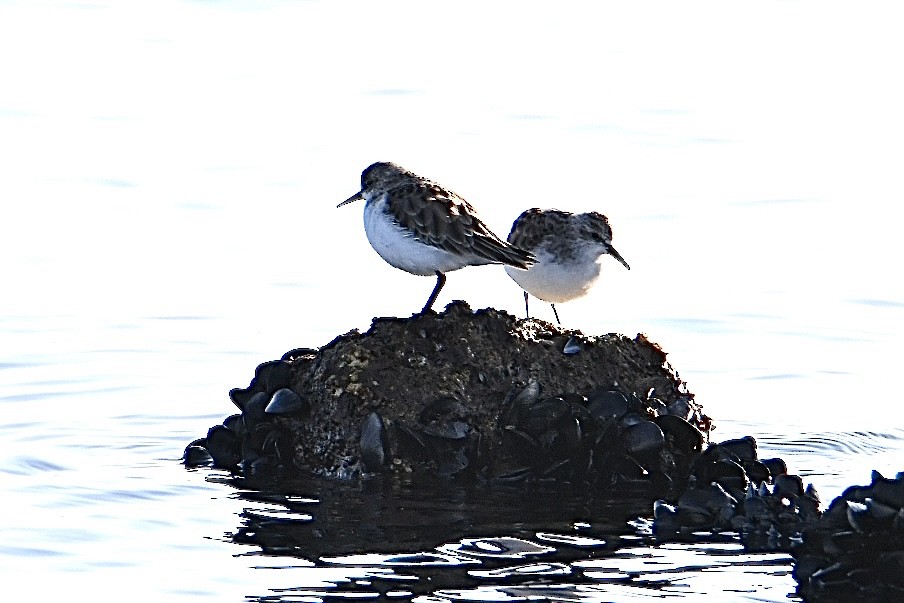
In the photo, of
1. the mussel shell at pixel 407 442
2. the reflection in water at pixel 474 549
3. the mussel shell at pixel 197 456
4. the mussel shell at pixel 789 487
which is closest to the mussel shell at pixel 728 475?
the mussel shell at pixel 789 487

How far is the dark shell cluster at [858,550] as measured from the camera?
9086 mm

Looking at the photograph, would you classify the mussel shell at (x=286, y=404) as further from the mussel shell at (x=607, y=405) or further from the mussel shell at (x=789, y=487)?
the mussel shell at (x=789, y=487)

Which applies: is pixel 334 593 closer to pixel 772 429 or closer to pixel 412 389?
pixel 412 389

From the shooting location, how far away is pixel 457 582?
920 cm

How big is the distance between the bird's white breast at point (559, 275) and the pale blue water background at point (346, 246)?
4.86 feet

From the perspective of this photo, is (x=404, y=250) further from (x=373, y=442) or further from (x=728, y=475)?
(x=728, y=475)

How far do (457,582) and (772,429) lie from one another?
4533 mm

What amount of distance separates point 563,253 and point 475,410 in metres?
2.61

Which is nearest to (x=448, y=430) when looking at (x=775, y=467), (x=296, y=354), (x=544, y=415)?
(x=544, y=415)

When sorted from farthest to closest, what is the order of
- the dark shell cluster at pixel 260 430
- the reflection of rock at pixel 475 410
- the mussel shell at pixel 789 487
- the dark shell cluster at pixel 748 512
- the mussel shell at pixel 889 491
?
1. the dark shell cluster at pixel 260 430
2. the reflection of rock at pixel 475 410
3. the mussel shell at pixel 789 487
4. the dark shell cluster at pixel 748 512
5. the mussel shell at pixel 889 491

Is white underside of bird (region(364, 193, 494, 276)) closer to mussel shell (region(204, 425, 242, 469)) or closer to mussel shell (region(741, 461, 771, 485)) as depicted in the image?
mussel shell (region(204, 425, 242, 469))

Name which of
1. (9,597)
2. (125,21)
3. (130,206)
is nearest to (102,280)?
(130,206)

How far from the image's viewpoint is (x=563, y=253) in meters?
13.3

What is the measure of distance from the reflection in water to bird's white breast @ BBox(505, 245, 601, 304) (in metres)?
2.69
